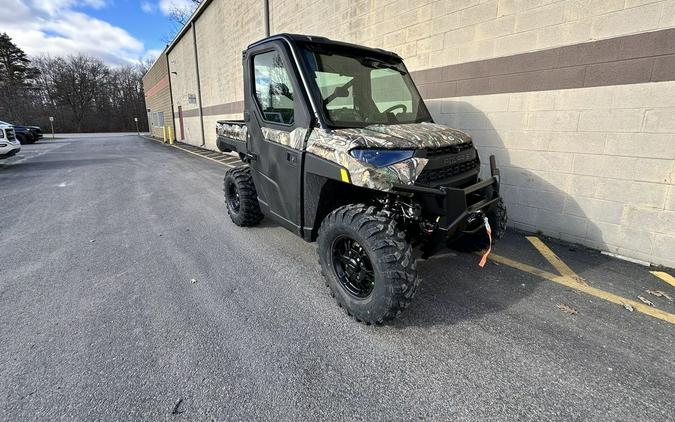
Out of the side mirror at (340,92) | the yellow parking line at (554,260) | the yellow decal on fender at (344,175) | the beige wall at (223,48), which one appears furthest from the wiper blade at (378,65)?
A: the beige wall at (223,48)

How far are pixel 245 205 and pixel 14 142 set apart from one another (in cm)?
1203

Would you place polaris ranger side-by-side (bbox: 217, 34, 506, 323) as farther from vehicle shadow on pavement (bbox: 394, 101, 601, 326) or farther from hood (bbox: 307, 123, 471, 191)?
vehicle shadow on pavement (bbox: 394, 101, 601, 326)

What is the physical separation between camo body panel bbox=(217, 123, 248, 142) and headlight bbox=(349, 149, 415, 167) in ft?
7.30

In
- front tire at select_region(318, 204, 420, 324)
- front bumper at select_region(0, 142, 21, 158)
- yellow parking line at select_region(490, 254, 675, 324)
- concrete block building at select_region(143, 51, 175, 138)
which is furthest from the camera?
concrete block building at select_region(143, 51, 175, 138)

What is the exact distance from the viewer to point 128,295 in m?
3.01

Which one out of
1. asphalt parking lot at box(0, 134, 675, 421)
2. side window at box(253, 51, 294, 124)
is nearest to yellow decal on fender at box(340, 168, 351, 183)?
side window at box(253, 51, 294, 124)

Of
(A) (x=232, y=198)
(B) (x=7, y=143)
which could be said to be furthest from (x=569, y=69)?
(B) (x=7, y=143)

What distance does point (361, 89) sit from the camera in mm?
3279

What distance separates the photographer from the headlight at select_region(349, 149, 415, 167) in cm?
241

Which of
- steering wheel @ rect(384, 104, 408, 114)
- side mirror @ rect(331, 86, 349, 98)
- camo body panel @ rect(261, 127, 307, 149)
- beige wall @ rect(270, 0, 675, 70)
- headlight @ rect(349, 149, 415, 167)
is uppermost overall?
beige wall @ rect(270, 0, 675, 70)

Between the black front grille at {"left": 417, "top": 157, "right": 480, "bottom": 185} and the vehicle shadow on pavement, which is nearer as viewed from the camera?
the black front grille at {"left": 417, "top": 157, "right": 480, "bottom": 185}

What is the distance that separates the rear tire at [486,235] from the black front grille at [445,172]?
1.50 feet

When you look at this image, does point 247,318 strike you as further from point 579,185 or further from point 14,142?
point 14,142

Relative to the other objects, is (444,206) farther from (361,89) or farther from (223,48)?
(223,48)
